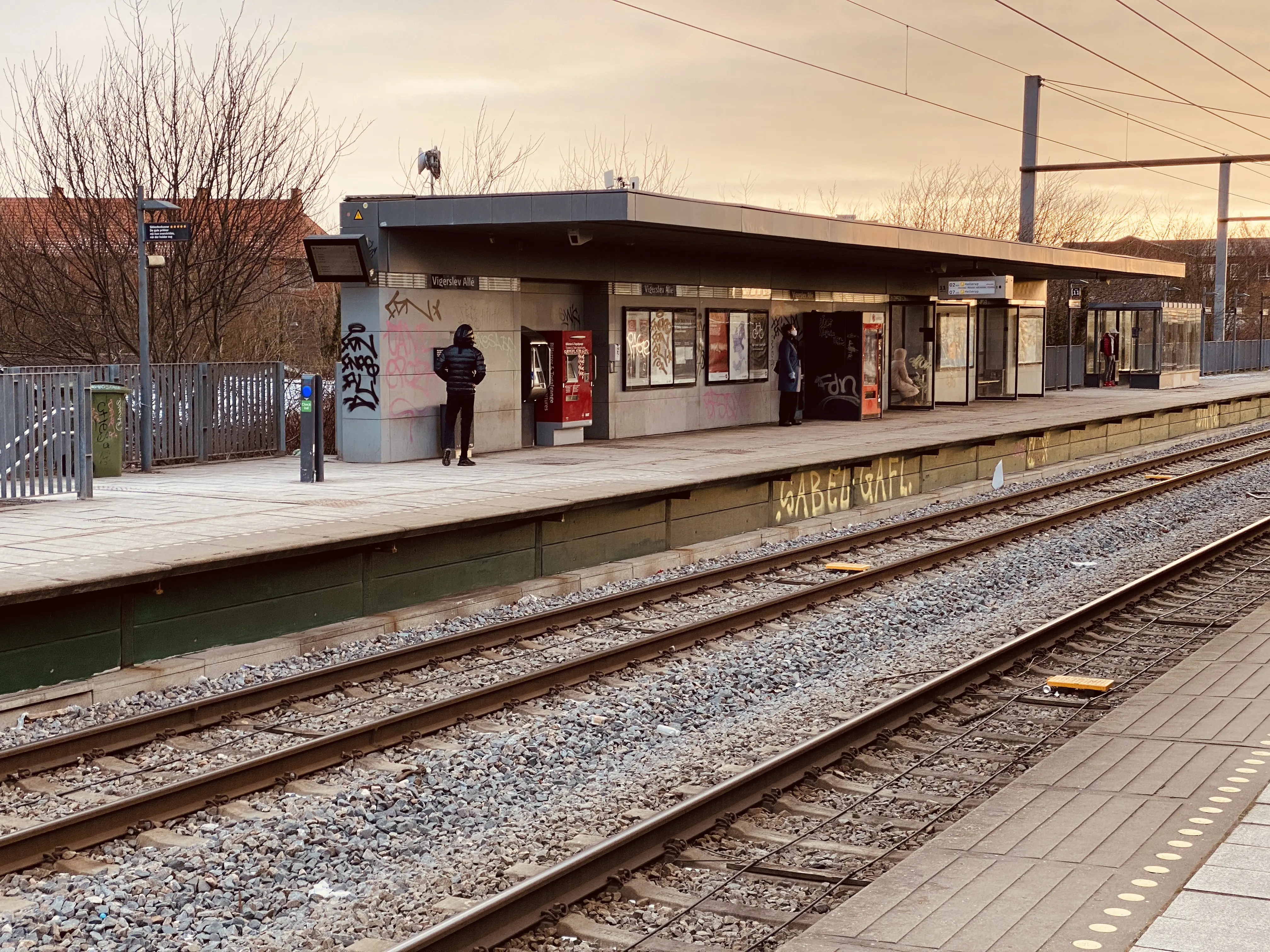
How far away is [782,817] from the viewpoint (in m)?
6.79

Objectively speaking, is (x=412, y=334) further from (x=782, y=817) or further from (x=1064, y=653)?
(x=782, y=817)

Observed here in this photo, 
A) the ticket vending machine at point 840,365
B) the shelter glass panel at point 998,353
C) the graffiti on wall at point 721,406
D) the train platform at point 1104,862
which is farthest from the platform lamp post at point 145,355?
the shelter glass panel at point 998,353

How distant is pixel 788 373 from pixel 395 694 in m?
18.2

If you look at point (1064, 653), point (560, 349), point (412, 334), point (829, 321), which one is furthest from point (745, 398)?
point (1064, 653)

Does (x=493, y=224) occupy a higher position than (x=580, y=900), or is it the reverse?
(x=493, y=224)

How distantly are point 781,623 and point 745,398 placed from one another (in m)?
15.8

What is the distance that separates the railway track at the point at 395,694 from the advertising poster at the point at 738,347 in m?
11.1

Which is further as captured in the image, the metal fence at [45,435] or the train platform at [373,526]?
the metal fence at [45,435]

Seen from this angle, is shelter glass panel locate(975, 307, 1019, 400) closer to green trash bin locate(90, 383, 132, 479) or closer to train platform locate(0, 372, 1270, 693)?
train platform locate(0, 372, 1270, 693)

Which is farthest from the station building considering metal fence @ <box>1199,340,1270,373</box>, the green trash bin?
metal fence @ <box>1199,340,1270,373</box>

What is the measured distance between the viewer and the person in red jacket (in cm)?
4634

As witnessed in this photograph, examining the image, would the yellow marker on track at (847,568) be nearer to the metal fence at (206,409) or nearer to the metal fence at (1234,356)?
the metal fence at (206,409)

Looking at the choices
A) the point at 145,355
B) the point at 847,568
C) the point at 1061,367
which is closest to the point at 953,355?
the point at 1061,367

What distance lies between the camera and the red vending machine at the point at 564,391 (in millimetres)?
21938
